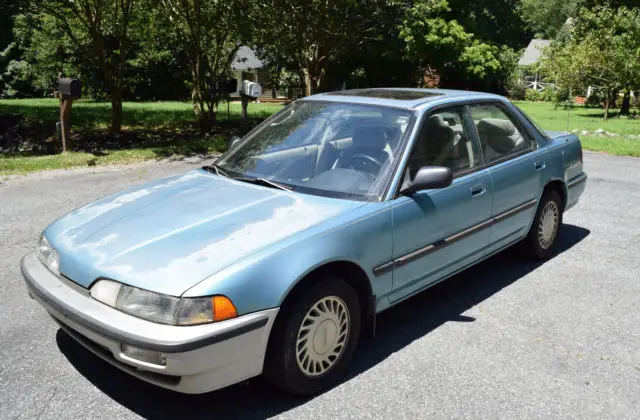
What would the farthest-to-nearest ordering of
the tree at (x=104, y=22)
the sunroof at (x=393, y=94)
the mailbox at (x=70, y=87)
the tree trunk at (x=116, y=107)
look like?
the tree trunk at (x=116, y=107)
the tree at (x=104, y=22)
the mailbox at (x=70, y=87)
the sunroof at (x=393, y=94)

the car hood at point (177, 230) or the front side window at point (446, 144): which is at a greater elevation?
the front side window at point (446, 144)

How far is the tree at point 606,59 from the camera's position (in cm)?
2544

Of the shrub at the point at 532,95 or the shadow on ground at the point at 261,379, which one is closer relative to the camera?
the shadow on ground at the point at 261,379

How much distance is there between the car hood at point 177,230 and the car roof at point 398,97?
1063 mm

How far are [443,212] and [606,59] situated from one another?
26047 mm

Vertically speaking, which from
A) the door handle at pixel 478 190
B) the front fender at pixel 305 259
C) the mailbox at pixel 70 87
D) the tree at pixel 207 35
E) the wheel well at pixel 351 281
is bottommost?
the wheel well at pixel 351 281

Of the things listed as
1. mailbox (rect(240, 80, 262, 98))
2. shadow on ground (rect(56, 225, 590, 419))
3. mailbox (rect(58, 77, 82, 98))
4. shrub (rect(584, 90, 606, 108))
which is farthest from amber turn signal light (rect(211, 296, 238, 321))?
shrub (rect(584, 90, 606, 108))

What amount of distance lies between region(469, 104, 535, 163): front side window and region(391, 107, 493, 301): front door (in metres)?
0.14

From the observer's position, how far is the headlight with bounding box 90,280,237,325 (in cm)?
280

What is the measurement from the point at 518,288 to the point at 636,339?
3.42ft

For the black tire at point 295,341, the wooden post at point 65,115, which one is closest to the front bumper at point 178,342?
the black tire at point 295,341

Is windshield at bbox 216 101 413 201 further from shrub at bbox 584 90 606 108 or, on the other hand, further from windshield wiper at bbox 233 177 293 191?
shrub at bbox 584 90 606 108

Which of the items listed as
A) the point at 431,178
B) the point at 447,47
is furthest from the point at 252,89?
the point at 447,47

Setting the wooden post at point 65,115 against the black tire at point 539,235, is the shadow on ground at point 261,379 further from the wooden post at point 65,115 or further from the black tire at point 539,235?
the wooden post at point 65,115
